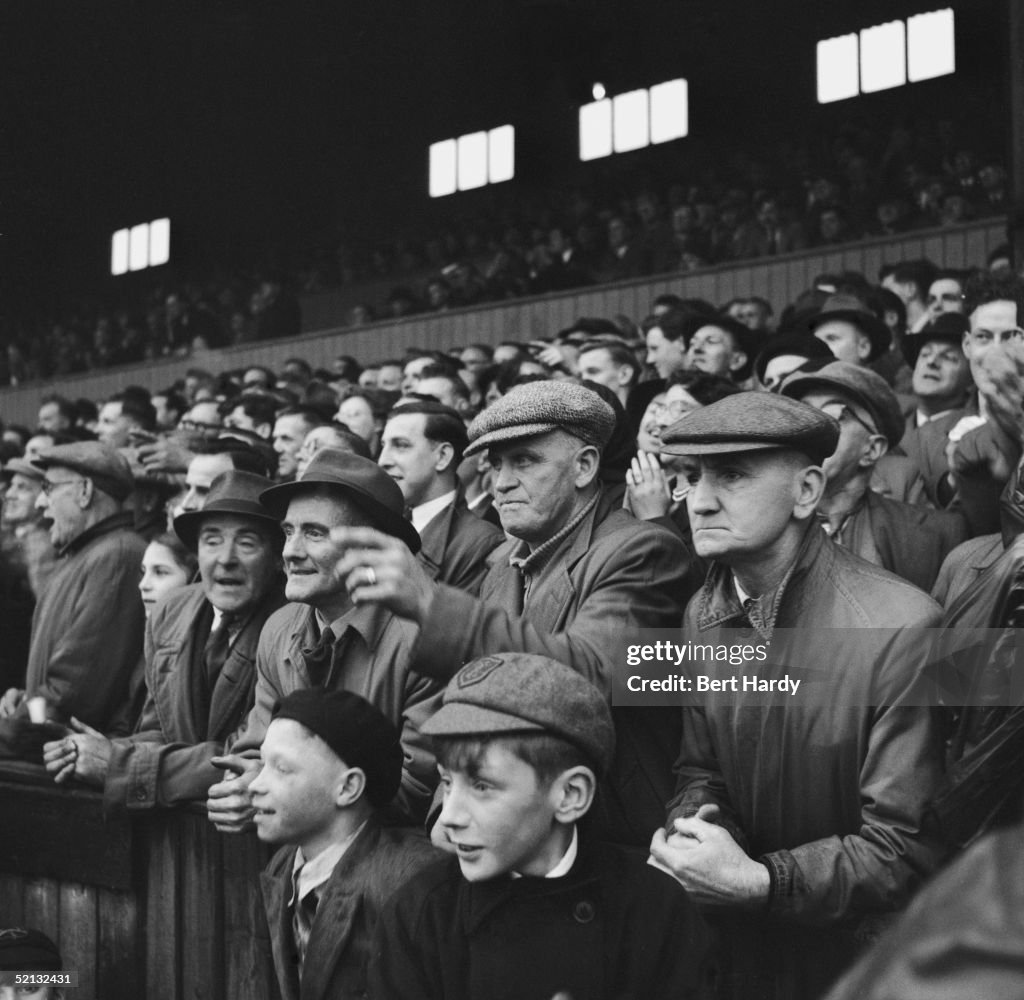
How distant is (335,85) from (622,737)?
16.1 meters

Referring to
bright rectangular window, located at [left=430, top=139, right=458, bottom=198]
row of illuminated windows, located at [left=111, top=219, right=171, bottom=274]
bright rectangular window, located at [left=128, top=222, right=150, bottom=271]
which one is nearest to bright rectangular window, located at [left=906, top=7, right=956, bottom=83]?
bright rectangular window, located at [left=430, top=139, right=458, bottom=198]

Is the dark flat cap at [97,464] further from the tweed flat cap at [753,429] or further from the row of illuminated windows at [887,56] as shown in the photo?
the row of illuminated windows at [887,56]

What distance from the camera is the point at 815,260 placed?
12828 mm

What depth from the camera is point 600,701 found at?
2.96 metres

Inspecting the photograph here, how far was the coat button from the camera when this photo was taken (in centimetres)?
275

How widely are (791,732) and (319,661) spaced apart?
1.38 m

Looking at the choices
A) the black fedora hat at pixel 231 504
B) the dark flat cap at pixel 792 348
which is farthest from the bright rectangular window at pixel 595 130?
the black fedora hat at pixel 231 504

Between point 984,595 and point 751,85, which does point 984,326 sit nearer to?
point 984,595

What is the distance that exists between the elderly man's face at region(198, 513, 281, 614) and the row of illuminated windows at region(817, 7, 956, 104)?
1133 centimetres

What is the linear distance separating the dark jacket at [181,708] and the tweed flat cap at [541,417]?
1248mm

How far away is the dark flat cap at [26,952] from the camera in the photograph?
418 centimetres

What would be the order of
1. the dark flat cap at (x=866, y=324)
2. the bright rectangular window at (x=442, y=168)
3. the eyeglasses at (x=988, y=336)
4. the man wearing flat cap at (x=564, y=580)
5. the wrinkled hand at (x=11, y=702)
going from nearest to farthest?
1. the man wearing flat cap at (x=564, y=580)
2. the eyeglasses at (x=988, y=336)
3. the wrinkled hand at (x=11, y=702)
4. the dark flat cap at (x=866, y=324)
5. the bright rectangular window at (x=442, y=168)

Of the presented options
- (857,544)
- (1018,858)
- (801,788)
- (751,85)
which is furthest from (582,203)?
(1018,858)

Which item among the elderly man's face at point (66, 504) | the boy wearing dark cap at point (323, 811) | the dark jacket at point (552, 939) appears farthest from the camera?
the elderly man's face at point (66, 504)
